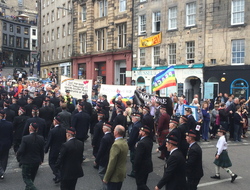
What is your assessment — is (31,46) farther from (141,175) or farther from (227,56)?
(141,175)

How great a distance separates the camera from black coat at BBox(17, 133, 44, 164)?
7.09 meters

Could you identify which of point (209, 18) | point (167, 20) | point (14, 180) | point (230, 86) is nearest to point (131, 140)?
point (14, 180)

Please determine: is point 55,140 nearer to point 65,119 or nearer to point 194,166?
point 65,119

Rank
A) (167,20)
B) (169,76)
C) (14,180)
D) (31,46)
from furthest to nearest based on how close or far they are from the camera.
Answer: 1. (31,46)
2. (167,20)
3. (169,76)
4. (14,180)

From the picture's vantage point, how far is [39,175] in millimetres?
8875

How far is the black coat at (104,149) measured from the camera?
23.7 ft

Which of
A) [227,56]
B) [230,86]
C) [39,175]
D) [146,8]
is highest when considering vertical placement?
[146,8]

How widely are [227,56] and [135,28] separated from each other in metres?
11.4

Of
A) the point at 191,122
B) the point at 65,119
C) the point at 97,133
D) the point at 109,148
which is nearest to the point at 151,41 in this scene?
the point at 191,122

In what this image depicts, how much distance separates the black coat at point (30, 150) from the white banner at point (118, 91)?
315 inches

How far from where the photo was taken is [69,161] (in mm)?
6516

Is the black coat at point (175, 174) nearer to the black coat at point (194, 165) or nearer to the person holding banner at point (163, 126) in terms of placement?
the black coat at point (194, 165)

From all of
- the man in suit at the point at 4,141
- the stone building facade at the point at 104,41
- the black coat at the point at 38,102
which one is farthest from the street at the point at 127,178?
the stone building facade at the point at 104,41

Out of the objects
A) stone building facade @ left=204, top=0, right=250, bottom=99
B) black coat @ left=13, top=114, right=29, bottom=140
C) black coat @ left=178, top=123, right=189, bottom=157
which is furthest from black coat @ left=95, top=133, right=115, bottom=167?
stone building facade @ left=204, top=0, right=250, bottom=99
